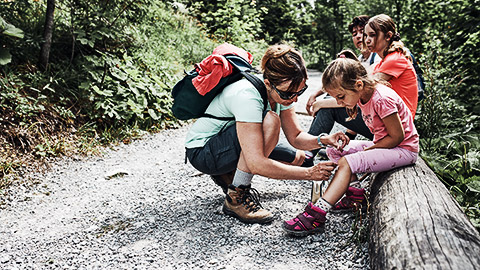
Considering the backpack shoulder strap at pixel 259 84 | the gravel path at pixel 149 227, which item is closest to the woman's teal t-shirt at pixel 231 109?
the backpack shoulder strap at pixel 259 84

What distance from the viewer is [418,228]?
1693mm

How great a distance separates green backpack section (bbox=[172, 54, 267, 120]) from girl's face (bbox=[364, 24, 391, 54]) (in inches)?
49.3

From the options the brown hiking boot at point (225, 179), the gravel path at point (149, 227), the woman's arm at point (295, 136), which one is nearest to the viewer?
the gravel path at point (149, 227)

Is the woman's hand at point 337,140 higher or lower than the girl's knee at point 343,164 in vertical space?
higher

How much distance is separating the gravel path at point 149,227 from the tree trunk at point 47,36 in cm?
155

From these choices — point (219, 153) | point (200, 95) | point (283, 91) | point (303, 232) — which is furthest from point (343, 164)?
point (200, 95)

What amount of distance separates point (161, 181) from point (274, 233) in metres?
1.52

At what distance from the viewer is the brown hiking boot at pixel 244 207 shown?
258 cm

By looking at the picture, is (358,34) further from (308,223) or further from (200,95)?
(308,223)

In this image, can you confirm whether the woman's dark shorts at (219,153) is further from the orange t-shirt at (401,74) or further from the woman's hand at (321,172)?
the orange t-shirt at (401,74)

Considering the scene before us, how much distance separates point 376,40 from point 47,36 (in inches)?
154

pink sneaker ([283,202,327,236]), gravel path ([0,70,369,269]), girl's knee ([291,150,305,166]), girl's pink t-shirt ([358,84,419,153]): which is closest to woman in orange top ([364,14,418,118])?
girl's pink t-shirt ([358,84,419,153])

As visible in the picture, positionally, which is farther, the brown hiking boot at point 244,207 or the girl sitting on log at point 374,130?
the brown hiking boot at point 244,207

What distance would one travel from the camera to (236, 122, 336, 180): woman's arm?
229 cm
